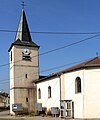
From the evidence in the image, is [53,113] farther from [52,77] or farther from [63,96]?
[52,77]

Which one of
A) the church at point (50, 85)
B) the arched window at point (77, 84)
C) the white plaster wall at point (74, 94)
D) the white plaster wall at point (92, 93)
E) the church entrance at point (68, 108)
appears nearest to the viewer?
the white plaster wall at point (92, 93)

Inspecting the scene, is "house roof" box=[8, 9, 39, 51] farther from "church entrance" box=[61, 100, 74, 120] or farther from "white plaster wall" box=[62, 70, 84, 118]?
"church entrance" box=[61, 100, 74, 120]

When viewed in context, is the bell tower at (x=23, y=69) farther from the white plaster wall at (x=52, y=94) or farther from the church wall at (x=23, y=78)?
the white plaster wall at (x=52, y=94)

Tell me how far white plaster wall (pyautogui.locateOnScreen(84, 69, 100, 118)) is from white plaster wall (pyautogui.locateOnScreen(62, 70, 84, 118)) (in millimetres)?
636

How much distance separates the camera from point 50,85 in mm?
40406

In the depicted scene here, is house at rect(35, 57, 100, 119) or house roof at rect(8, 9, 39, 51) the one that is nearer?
house at rect(35, 57, 100, 119)

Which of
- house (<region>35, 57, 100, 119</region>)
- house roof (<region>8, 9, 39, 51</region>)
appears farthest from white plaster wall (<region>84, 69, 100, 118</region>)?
house roof (<region>8, 9, 39, 51</region>)

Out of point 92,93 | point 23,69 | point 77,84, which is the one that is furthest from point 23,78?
point 92,93

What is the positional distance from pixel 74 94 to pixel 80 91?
1.14m

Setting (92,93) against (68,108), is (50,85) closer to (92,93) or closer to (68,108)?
(68,108)

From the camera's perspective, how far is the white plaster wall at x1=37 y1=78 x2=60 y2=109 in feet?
122

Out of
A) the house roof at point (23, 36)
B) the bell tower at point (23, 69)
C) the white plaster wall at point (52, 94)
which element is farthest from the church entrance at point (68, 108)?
the house roof at point (23, 36)

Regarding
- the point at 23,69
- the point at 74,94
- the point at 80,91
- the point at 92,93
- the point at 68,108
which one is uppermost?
the point at 23,69

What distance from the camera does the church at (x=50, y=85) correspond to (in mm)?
30688
